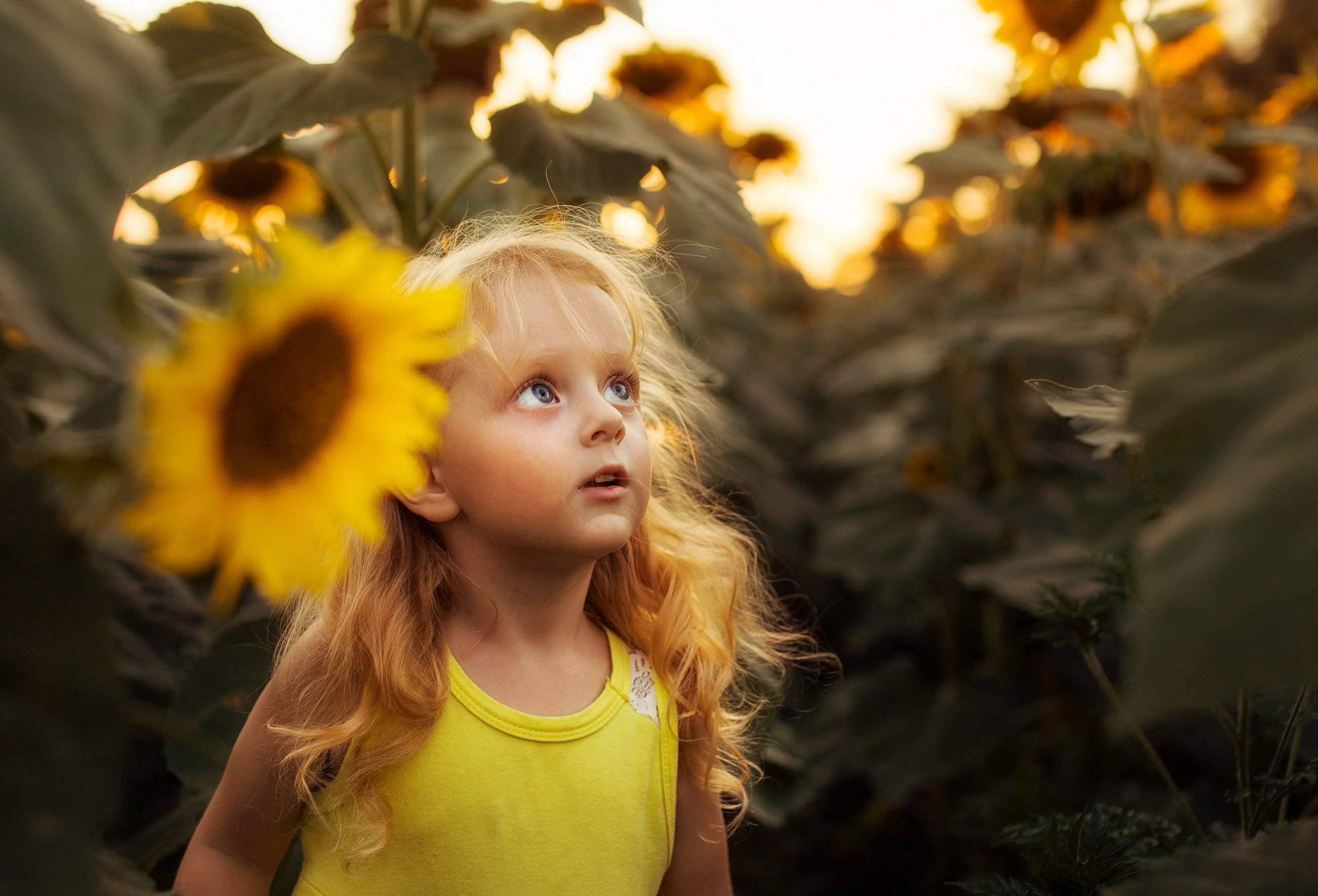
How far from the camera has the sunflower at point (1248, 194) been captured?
2129 mm

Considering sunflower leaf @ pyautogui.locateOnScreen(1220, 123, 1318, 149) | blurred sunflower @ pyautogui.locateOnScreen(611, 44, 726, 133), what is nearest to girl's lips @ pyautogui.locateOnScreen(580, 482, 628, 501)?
sunflower leaf @ pyautogui.locateOnScreen(1220, 123, 1318, 149)

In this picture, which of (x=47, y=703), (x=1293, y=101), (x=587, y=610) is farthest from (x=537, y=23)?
(x=1293, y=101)

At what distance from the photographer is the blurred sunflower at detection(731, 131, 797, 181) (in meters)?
2.92

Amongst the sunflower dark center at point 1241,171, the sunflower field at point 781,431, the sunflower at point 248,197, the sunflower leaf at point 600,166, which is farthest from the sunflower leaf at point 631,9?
the sunflower dark center at point 1241,171

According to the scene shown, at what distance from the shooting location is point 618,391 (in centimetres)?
78

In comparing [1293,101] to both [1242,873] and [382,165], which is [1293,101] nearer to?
[382,165]

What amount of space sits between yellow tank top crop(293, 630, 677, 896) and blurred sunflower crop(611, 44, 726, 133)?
67.9 inches

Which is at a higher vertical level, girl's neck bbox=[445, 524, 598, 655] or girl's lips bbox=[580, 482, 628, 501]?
girl's lips bbox=[580, 482, 628, 501]

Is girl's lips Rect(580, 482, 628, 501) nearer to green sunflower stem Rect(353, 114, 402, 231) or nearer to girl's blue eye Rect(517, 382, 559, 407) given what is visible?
girl's blue eye Rect(517, 382, 559, 407)

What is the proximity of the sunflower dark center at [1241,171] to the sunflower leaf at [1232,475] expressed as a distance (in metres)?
1.87

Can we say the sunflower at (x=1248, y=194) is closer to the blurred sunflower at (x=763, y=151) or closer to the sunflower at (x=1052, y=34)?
the sunflower at (x=1052, y=34)

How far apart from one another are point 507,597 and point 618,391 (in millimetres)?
172

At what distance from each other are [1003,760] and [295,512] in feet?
5.28

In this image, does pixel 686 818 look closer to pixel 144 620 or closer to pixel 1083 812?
pixel 1083 812
